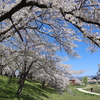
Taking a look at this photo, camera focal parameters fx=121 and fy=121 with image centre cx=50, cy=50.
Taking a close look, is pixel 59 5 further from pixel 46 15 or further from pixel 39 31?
pixel 39 31

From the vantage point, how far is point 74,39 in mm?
6945

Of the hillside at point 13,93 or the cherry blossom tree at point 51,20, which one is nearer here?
the cherry blossom tree at point 51,20

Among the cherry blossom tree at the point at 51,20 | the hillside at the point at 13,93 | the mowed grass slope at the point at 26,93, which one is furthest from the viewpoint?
the mowed grass slope at the point at 26,93

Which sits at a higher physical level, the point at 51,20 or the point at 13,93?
the point at 51,20

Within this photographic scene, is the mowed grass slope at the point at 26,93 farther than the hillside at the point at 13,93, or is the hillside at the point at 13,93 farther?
the mowed grass slope at the point at 26,93

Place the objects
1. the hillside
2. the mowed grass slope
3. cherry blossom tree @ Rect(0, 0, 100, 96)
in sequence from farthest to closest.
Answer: the mowed grass slope → the hillside → cherry blossom tree @ Rect(0, 0, 100, 96)

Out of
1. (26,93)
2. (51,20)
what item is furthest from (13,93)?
(51,20)

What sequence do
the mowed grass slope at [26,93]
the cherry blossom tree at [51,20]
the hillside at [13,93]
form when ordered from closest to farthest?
the cherry blossom tree at [51,20] < the hillside at [13,93] < the mowed grass slope at [26,93]

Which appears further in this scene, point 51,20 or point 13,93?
point 13,93

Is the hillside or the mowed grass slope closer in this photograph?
the hillside

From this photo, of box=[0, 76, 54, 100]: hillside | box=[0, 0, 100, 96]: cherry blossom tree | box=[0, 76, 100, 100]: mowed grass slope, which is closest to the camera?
box=[0, 0, 100, 96]: cherry blossom tree

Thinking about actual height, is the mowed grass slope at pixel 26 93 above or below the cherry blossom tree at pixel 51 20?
below

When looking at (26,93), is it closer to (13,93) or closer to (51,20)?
(13,93)

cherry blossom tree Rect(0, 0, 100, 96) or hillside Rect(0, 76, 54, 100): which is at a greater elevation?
cherry blossom tree Rect(0, 0, 100, 96)
